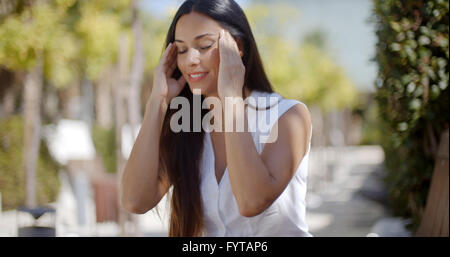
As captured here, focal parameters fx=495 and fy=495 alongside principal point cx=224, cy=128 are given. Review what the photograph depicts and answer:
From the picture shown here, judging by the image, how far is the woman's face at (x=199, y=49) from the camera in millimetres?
1526

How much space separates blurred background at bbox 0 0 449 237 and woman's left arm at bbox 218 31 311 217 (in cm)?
59

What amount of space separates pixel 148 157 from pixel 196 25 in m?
0.46

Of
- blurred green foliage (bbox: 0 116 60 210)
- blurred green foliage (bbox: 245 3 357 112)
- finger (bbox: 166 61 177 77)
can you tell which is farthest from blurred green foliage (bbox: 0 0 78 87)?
blurred green foliage (bbox: 245 3 357 112)

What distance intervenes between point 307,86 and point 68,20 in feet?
33.8

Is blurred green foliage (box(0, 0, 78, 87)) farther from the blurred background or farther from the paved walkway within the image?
the paved walkway

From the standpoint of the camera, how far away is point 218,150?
5.65 feet

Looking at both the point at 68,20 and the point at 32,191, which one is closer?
the point at 32,191

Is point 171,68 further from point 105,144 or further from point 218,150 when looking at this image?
point 105,144

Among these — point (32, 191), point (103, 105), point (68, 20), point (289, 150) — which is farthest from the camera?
point (103, 105)

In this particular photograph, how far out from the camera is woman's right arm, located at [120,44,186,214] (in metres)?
1.62

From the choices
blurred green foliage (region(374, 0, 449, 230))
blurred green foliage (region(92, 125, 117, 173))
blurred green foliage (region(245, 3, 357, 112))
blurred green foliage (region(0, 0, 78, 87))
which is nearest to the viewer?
blurred green foliage (region(374, 0, 449, 230))
